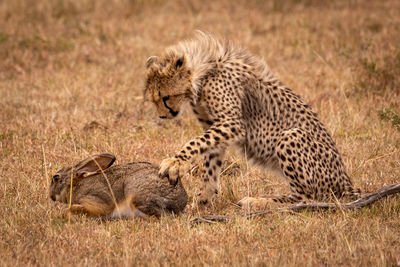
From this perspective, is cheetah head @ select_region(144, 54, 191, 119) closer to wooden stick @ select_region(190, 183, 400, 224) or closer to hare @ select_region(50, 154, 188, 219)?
hare @ select_region(50, 154, 188, 219)

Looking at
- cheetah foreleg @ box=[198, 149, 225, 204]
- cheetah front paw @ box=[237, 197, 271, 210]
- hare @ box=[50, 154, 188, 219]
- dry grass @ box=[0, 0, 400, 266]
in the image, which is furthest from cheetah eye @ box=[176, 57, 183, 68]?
cheetah front paw @ box=[237, 197, 271, 210]

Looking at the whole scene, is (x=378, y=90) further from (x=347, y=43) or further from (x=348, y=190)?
(x=348, y=190)

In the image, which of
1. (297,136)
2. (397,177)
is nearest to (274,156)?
(297,136)

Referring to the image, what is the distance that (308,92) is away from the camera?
29.9 ft

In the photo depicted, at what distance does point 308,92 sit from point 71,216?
17.0 feet

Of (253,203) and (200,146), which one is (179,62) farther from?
(253,203)

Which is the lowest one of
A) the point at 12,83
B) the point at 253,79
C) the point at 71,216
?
the point at 12,83

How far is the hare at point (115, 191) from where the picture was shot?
4.91 metres

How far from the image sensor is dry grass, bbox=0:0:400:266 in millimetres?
4254

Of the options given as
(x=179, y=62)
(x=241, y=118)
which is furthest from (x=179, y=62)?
(x=241, y=118)

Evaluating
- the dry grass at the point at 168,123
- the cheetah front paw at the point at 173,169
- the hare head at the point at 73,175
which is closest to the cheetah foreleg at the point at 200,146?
the cheetah front paw at the point at 173,169

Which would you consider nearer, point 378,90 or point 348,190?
point 348,190

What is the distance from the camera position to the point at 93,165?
17.0 feet

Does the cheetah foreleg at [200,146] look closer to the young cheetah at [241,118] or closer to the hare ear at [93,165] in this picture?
the young cheetah at [241,118]
